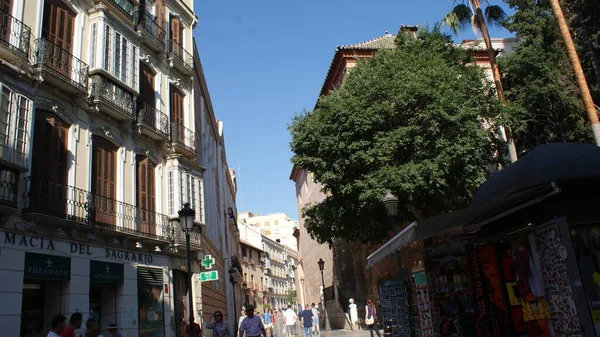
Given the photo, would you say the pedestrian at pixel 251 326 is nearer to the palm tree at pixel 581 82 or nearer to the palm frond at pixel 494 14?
the palm tree at pixel 581 82

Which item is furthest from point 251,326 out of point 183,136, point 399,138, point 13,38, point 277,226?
point 277,226

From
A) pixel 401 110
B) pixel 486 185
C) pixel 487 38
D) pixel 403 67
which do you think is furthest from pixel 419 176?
pixel 487 38

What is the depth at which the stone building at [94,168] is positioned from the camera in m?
10.9

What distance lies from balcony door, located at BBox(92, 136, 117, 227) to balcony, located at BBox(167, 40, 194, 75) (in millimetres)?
5494

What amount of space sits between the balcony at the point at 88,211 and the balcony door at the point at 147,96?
10.9 feet

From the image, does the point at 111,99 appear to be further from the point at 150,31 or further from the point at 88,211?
the point at 150,31

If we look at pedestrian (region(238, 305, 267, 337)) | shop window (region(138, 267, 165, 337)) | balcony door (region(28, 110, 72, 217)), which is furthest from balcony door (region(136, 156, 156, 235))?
pedestrian (region(238, 305, 267, 337))

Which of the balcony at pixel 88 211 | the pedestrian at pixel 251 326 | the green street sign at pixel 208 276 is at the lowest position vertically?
the pedestrian at pixel 251 326

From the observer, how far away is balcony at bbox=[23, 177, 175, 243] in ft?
36.3

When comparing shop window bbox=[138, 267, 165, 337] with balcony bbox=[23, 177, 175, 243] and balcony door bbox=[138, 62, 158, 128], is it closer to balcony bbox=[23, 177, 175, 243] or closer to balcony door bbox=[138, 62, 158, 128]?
balcony bbox=[23, 177, 175, 243]

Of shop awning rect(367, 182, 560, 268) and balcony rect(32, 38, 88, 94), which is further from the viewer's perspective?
balcony rect(32, 38, 88, 94)

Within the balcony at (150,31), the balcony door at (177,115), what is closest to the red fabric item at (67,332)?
the balcony door at (177,115)

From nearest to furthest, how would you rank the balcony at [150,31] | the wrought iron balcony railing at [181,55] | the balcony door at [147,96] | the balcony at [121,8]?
the balcony at [121,8]
the balcony door at [147,96]
the balcony at [150,31]
the wrought iron balcony railing at [181,55]

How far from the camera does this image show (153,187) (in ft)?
54.6
